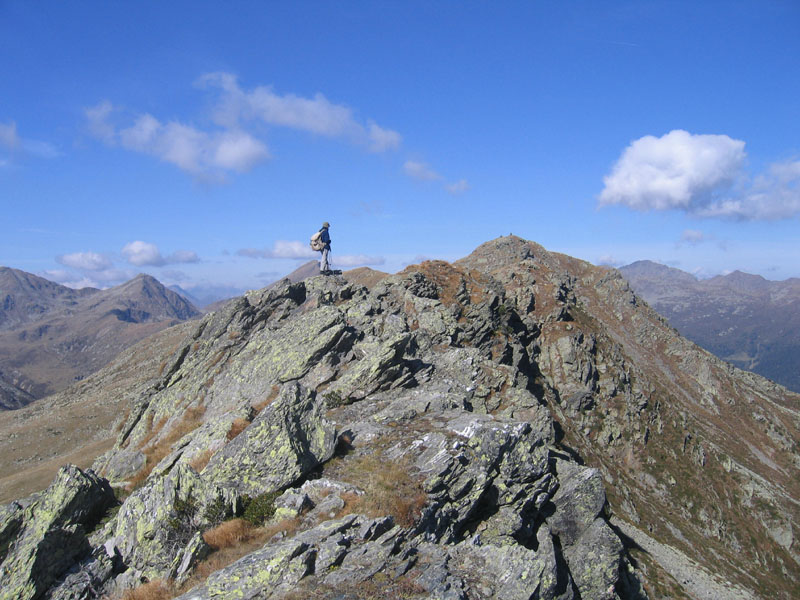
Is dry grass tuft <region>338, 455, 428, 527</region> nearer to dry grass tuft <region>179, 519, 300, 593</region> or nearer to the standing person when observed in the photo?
dry grass tuft <region>179, 519, 300, 593</region>

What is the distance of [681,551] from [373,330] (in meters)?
45.0

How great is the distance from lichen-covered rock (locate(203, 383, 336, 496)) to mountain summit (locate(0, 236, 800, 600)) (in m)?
0.06

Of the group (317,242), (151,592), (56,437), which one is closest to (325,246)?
(317,242)

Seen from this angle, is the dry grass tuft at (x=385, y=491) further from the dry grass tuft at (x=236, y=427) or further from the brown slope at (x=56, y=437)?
the brown slope at (x=56, y=437)

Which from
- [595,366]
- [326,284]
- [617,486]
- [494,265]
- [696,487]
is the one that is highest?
[494,265]

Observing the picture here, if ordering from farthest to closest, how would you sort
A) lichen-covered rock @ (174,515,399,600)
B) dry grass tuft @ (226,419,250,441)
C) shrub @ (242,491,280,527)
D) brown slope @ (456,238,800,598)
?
brown slope @ (456,238,800,598), dry grass tuft @ (226,419,250,441), shrub @ (242,491,280,527), lichen-covered rock @ (174,515,399,600)

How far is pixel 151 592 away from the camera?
12.0 metres

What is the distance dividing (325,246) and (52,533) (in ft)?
121

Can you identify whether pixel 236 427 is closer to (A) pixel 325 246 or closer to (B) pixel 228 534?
(B) pixel 228 534

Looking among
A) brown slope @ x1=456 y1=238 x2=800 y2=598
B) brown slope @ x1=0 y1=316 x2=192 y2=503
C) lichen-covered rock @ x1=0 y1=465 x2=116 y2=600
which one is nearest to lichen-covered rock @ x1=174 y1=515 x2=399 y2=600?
lichen-covered rock @ x1=0 y1=465 x2=116 y2=600

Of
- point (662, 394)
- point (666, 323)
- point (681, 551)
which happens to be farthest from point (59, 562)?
point (666, 323)

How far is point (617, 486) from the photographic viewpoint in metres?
61.1

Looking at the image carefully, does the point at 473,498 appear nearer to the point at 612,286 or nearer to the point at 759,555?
the point at 759,555

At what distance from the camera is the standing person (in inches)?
1821
